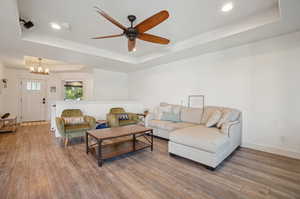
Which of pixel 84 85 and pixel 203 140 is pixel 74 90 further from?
pixel 203 140

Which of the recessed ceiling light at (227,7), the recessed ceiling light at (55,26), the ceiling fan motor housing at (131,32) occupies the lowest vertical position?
the ceiling fan motor housing at (131,32)

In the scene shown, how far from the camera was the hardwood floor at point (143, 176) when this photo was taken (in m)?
1.70

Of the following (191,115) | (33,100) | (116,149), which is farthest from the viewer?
(33,100)

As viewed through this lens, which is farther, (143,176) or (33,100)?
(33,100)

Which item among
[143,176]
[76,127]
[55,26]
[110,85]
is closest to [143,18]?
[55,26]

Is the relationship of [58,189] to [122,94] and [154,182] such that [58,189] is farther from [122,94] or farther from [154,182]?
[122,94]

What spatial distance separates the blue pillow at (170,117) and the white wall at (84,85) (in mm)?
3470

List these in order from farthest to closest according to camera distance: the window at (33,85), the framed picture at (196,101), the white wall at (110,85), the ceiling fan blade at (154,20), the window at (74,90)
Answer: the window at (74,90) → the window at (33,85) → the white wall at (110,85) → the framed picture at (196,101) → the ceiling fan blade at (154,20)

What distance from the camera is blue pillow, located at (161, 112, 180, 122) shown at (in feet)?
12.9

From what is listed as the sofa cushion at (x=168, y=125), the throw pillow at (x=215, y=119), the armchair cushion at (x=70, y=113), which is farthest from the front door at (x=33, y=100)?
the throw pillow at (x=215, y=119)

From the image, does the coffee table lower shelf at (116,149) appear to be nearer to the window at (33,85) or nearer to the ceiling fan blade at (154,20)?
the ceiling fan blade at (154,20)

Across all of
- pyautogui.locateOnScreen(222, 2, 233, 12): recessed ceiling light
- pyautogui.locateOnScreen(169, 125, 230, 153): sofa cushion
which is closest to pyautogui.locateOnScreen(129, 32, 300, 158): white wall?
pyautogui.locateOnScreen(169, 125, 230, 153): sofa cushion

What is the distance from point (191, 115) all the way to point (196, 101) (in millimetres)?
627

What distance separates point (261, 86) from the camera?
307cm
